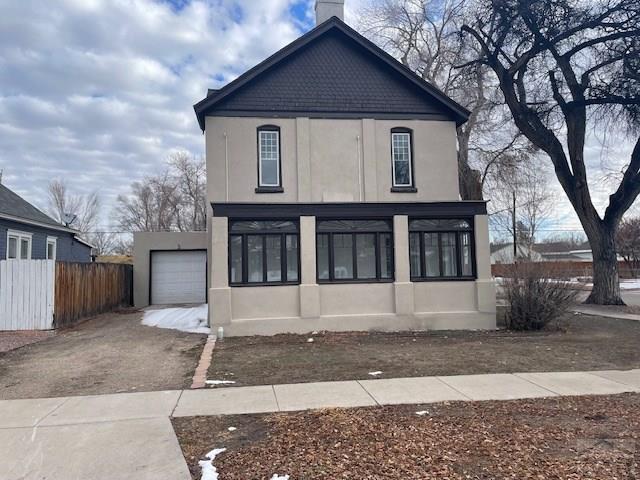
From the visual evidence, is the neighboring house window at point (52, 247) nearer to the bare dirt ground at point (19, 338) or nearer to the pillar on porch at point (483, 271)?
the bare dirt ground at point (19, 338)

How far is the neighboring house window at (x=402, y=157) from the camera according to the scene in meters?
14.9

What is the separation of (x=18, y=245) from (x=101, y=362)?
500 inches

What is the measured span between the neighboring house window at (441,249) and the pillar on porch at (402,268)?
272 mm

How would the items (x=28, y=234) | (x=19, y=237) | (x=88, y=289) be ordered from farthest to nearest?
(x=28, y=234)
(x=19, y=237)
(x=88, y=289)

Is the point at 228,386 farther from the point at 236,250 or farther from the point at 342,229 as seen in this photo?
the point at 342,229

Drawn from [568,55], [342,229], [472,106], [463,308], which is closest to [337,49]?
[342,229]

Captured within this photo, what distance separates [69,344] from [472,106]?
24329 mm

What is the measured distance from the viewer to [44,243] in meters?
22.1

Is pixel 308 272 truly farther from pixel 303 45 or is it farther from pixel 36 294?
pixel 36 294

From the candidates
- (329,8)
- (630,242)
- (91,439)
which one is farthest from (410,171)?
(630,242)

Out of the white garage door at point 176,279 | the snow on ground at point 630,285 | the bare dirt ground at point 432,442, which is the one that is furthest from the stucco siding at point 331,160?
the snow on ground at point 630,285

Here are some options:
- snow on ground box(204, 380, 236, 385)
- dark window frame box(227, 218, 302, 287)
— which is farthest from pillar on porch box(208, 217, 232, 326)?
snow on ground box(204, 380, 236, 385)

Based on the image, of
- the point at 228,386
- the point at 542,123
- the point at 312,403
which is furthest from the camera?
the point at 542,123

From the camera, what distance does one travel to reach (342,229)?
13.4 m
